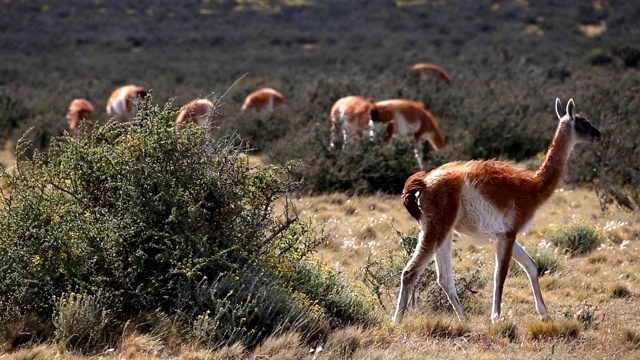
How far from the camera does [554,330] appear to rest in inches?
245

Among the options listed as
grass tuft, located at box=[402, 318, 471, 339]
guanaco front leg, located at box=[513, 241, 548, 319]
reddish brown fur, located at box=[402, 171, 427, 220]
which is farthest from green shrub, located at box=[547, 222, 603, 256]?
grass tuft, located at box=[402, 318, 471, 339]

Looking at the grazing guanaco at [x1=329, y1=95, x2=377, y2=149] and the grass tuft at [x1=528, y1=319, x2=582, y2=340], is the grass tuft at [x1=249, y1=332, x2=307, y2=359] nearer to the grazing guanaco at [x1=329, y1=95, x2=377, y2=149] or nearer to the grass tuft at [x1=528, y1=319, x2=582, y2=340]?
the grass tuft at [x1=528, y1=319, x2=582, y2=340]

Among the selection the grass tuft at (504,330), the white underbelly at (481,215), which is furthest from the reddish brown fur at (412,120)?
the grass tuft at (504,330)

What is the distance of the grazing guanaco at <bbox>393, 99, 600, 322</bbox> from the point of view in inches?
254

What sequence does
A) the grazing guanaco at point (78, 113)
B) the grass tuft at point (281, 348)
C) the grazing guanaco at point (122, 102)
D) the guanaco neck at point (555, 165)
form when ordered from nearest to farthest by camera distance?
the grass tuft at point (281, 348), the guanaco neck at point (555, 165), the grazing guanaco at point (78, 113), the grazing guanaco at point (122, 102)

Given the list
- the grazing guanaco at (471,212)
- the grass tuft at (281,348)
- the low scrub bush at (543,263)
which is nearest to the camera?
the grass tuft at (281,348)

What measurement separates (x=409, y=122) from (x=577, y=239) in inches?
199

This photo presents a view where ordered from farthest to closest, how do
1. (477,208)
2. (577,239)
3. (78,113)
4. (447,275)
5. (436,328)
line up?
(78,113) → (577,239) → (447,275) → (477,208) → (436,328)

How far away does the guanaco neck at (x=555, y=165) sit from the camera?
683cm

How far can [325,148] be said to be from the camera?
43.5 feet

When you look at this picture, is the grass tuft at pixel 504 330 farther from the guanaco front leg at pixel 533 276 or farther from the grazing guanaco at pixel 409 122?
the grazing guanaco at pixel 409 122

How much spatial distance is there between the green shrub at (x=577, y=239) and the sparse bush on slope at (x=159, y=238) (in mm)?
3606

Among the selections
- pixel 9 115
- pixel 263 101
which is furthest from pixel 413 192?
pixel 9 115

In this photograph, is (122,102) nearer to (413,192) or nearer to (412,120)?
(412,120)
